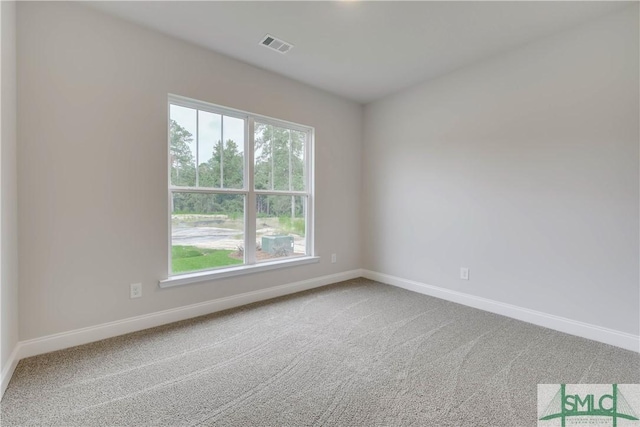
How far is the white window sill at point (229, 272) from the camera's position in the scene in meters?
2.61

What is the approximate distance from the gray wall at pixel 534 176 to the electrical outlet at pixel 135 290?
293cm

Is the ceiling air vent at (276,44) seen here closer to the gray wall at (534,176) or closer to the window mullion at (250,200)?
the window mullion at (250,200)

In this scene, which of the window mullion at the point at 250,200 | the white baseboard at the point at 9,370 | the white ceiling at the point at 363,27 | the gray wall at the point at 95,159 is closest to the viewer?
the white baseboard at the point at 9,370

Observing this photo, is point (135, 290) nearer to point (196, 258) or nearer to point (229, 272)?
point (196, 258)

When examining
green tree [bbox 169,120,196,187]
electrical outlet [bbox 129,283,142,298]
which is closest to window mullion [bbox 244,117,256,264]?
green tree [bbox 169,120,196,187]

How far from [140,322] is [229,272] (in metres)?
0.84

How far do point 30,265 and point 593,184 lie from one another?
4.30m

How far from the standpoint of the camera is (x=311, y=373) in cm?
185

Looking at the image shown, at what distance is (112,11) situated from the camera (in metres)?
2.23

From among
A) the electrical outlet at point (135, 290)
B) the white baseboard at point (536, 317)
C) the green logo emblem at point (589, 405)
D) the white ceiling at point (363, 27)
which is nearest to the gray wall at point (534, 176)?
the white baseboard at point (536, 317)

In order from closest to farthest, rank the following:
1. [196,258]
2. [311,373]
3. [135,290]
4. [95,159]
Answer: [311,373] → [95,159] → [135,290] → [196,258]

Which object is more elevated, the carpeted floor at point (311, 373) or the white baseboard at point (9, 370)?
the white baseboard at point (9, 370)

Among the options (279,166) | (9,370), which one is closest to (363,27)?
(279,166)

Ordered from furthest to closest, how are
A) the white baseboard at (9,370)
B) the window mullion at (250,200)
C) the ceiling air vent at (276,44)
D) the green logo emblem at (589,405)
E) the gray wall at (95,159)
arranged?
the window mullion at (250,200) → the ceiling air vent at (276,44) → the gray wall at (95,159) → the white baseboard at (9,370) → the green logo emblem at (589,405)
